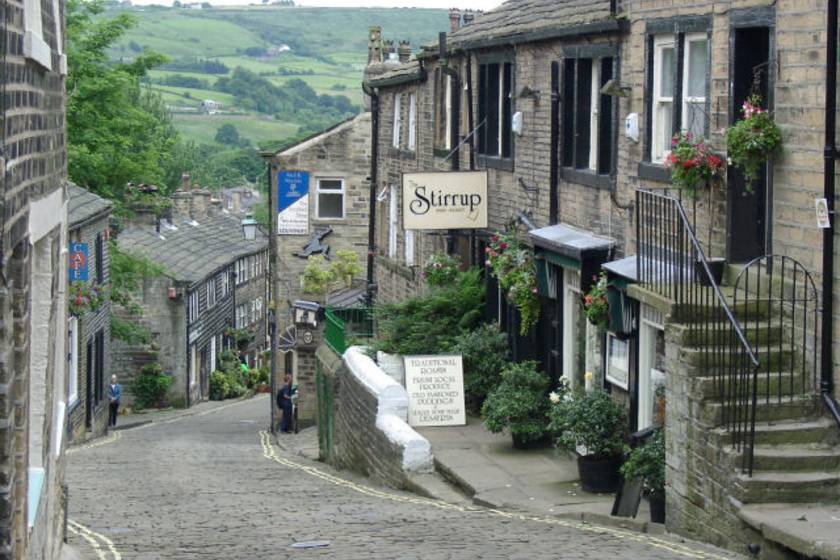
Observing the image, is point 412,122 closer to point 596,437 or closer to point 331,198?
point 331,198

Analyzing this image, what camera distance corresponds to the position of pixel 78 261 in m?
29.0

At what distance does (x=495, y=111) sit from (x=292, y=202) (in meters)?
18.4

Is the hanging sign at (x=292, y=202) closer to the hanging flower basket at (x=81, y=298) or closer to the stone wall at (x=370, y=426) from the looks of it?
the hanging flower basket at (x=81, y=298)

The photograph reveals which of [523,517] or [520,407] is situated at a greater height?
[520,407]

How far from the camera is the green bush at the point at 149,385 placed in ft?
160

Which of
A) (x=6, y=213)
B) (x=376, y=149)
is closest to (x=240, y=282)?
(x=376, y=149)

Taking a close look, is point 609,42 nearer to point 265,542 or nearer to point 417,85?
point 265,542

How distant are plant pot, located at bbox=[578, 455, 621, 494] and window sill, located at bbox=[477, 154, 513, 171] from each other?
271 inches

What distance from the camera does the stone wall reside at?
1733 cm

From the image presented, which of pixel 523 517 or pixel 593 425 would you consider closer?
A: pixel 523 517

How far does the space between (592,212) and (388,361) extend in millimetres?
4878

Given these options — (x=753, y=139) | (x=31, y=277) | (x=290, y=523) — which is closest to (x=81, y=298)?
(x=290, y=523)

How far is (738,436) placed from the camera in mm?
11461

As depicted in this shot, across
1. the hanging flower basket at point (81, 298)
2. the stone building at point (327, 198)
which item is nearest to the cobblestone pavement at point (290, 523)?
the hanging flower basket at point (81, 298)
